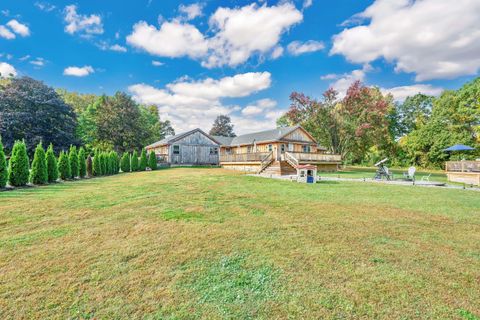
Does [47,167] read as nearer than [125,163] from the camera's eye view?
Yes

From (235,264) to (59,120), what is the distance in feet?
117

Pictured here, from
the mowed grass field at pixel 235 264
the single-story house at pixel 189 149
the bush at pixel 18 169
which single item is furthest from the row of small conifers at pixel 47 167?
the single-story house at pixel 189 149

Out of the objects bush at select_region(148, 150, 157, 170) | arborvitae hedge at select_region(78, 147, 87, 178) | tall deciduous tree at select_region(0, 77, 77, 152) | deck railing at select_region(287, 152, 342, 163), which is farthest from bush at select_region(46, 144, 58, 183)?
tall deciduous tree at select_region(0, 77, 77, 152)

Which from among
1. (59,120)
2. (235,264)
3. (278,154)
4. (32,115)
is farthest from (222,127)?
(235,264)

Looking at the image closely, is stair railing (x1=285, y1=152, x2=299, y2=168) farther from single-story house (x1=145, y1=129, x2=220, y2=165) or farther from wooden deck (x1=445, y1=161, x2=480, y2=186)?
single-story house (x1=145, y1=129, x2=220, y2=165)

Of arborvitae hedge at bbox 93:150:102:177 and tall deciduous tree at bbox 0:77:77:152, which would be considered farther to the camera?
tall deciduous tree at bbox 0:77:77:152

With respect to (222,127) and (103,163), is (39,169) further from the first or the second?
(222,127)

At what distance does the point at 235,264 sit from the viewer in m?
3.21

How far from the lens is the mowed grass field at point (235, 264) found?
2.31 meters

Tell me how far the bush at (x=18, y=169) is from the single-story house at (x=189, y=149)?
16499 mm

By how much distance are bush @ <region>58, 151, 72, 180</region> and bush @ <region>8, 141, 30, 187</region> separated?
8.48 ft

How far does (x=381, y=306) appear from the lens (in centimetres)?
234

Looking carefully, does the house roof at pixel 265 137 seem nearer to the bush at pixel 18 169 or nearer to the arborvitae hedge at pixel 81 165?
the arborvitae hedge at pixel 81 165

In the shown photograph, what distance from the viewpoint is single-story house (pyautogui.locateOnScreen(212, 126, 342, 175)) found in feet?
62.5
